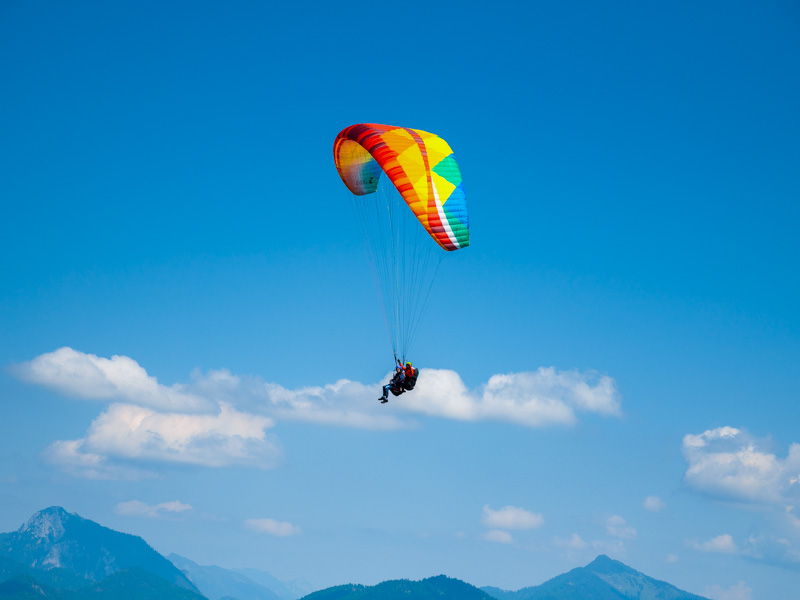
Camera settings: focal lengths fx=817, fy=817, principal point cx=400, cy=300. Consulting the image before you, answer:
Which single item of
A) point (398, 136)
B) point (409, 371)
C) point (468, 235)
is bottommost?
point (409, 371)

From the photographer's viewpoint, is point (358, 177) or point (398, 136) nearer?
point (398, 136)

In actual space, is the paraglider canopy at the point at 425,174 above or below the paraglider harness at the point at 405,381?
above

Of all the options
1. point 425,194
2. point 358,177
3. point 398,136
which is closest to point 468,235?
point 425,194

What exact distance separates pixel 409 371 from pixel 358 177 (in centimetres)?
1503

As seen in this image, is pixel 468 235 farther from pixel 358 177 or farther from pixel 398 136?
pixel 358 177

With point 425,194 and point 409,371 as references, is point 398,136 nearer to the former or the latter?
point 425,194

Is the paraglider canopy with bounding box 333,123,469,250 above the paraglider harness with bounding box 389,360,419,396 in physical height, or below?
above

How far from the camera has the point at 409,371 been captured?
145 ft

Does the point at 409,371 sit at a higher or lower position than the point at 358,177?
lower

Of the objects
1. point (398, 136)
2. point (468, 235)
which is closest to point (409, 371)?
point (468, 235)

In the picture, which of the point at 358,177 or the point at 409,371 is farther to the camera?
the point at 358,177

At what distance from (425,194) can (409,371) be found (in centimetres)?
969

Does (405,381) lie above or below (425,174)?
below

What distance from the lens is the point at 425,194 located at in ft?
147
